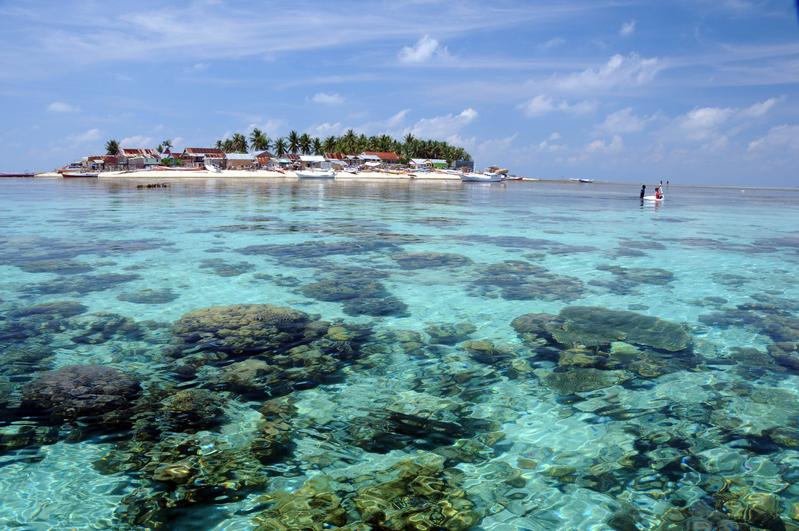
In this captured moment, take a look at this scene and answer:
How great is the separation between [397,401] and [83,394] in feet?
14.3

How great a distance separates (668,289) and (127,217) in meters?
30.3

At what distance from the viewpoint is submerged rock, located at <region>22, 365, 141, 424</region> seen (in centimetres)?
623

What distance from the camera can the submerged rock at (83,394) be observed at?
6227 millimetres

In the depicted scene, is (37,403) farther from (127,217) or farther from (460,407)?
(127,217)

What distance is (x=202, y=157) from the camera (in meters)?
129

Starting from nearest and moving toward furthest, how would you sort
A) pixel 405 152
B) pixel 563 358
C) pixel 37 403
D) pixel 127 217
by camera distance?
pixel 37 403, pixel 563 358, pixel 127 217, pixel 405 152

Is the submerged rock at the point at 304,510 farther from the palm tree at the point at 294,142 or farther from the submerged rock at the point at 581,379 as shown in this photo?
the palm tree at the point at 294,142

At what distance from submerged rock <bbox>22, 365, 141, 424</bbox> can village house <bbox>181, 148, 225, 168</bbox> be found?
423 feet

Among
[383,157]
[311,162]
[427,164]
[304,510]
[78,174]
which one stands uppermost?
[383,157]

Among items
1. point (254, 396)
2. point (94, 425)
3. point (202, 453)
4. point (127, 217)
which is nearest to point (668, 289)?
point (254, 396)

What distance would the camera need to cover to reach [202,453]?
544 cm

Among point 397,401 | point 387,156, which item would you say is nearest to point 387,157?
point 387,156

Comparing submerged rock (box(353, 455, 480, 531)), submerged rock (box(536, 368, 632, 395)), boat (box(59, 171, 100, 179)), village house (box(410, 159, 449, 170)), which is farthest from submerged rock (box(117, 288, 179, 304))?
village house (box(410, 159, 449, 170))

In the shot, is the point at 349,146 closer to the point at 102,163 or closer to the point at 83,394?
the point at 102,163
